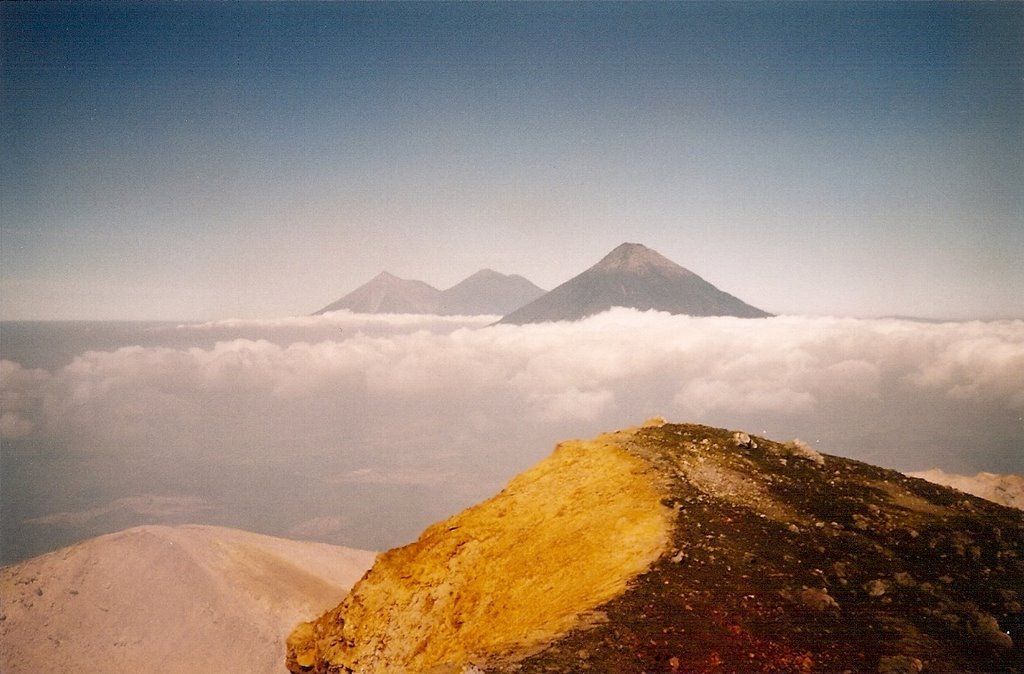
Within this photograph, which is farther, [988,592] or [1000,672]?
[988,592]

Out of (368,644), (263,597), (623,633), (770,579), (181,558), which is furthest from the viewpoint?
(181,558)

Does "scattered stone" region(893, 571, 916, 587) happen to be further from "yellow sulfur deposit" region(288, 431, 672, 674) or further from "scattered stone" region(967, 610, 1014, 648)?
"yellow sulfur deposit" region(288, 431, 672, 674)

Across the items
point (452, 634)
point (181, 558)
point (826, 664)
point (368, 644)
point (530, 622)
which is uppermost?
point (826, 664)

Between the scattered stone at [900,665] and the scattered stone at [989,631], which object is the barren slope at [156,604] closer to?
the scattered stone at [900,665]

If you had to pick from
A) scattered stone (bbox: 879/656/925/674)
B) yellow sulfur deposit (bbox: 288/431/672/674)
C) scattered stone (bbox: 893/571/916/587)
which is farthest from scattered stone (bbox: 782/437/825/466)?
scattered stone (bbox: 879/656/925/674)

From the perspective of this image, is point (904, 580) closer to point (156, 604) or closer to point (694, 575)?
point (694, 575)

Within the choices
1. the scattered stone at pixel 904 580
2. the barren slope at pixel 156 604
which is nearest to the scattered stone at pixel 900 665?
the scattered stone at pixel 904 580

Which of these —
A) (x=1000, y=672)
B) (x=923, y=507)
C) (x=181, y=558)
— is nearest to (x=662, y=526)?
(x=1000, y=672)

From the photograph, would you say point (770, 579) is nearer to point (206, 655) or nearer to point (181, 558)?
point (206, 655)
